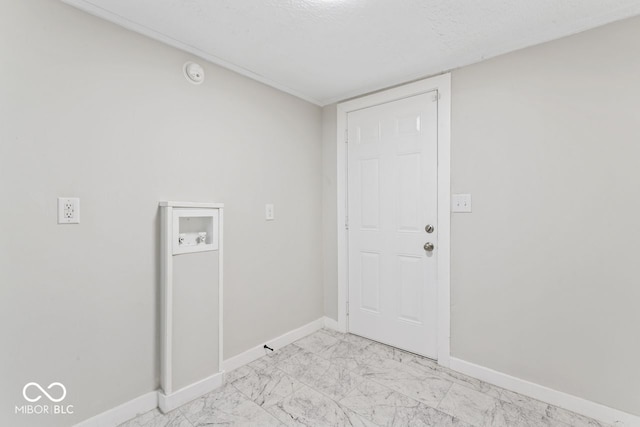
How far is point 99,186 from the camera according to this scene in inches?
63.5

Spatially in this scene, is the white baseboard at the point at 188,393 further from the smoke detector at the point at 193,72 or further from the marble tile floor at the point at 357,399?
the smoke detector at the point at 193,72

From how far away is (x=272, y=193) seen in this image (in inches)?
101

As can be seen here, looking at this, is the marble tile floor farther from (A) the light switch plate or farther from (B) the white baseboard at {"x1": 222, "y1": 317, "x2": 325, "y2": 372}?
(A) the light switch plate

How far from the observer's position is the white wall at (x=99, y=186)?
4.53 ft

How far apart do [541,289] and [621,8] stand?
5.31 ft

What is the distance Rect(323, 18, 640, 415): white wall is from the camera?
5.37 ft

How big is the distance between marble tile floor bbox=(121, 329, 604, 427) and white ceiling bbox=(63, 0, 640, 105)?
89.0 inches

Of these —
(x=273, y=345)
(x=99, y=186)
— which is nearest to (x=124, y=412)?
(x=273, y=345)

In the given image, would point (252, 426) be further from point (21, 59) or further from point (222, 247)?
point (21, 59)

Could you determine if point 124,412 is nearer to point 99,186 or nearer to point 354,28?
point 99,186

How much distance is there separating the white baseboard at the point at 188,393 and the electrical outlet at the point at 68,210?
3.73 feet

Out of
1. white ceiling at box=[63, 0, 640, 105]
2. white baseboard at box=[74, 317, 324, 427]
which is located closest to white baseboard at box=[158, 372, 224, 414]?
white baseboard at box=[74, 317, 324, 427]

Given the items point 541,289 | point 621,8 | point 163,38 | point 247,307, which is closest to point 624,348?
point 541,289

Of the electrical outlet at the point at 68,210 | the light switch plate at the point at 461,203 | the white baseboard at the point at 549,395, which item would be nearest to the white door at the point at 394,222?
the light switch plate at the point at 461,203
